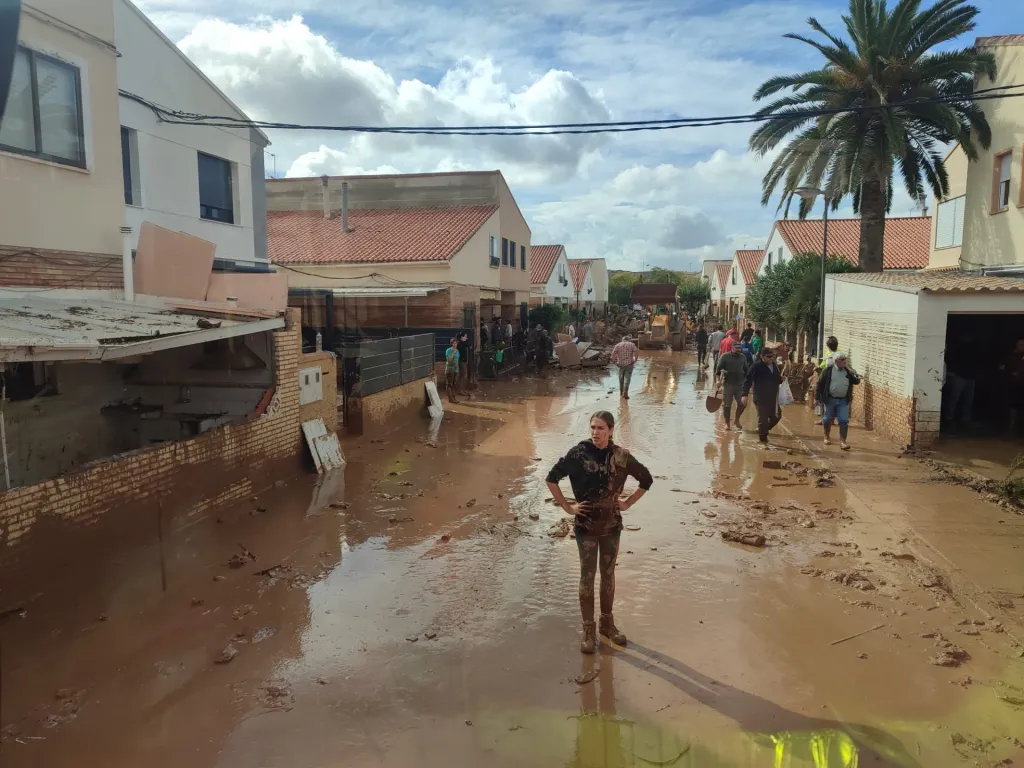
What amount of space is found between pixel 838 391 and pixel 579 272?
164ft

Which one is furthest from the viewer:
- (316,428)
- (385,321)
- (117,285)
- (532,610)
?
(385,321)

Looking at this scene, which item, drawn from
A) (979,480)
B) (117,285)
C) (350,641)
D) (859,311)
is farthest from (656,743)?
(859,311)

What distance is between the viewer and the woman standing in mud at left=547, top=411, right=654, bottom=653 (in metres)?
4.73

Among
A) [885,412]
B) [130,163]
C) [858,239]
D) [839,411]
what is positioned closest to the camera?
[839,411]

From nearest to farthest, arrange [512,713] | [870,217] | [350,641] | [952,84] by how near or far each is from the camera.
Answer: [512,713]
[350,641]
[952,84]
[870,217]

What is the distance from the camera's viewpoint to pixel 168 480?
24.0ft

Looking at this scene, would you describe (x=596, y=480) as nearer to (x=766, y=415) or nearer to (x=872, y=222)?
(x=766, y=415)

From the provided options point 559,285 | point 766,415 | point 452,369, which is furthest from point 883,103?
point 559,285

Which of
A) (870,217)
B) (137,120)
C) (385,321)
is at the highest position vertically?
(137,120)

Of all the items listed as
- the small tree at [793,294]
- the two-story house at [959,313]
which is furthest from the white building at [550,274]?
→ the two-story house at [959,313]

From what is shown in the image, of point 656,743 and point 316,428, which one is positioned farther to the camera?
point 316,428

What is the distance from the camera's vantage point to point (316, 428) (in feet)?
34.3

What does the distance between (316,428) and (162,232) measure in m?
3.40

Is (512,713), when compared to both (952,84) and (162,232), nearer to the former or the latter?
(162,232)
